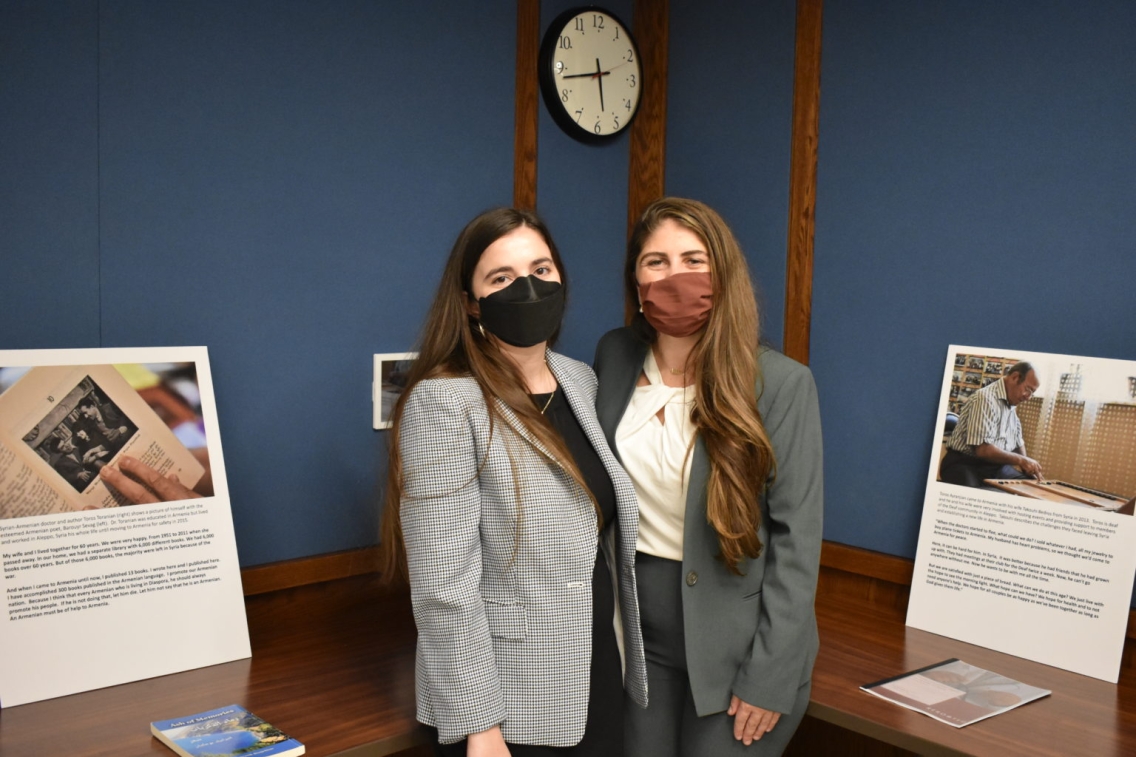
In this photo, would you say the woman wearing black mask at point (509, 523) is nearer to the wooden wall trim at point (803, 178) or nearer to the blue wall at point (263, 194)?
the blue wall at point (263, 194)

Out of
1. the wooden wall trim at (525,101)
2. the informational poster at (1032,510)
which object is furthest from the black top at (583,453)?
the wooden wall trim at (525,101)

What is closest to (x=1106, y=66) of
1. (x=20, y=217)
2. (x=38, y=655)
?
(x=20, y=217)

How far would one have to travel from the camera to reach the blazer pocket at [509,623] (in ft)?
5.42

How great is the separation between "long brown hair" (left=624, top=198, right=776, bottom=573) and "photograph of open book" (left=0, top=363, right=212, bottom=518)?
1.06 metres

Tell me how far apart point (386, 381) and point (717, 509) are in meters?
1.11

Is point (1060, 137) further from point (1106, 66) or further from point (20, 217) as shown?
point (20, 217)

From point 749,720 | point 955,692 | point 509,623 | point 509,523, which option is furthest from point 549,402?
point 955,692

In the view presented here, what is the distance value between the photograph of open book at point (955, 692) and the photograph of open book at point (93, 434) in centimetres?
154

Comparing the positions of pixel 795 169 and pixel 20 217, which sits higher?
pixel 795 169

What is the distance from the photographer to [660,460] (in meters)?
1.87

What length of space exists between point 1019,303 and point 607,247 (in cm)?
129

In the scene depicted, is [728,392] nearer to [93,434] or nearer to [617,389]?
[617,389]

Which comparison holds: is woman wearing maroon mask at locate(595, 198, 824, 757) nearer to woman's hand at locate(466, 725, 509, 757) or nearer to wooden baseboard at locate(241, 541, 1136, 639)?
woman's hand at locate(466, 725, 509, 757)

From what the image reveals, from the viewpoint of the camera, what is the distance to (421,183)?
8.56ft
